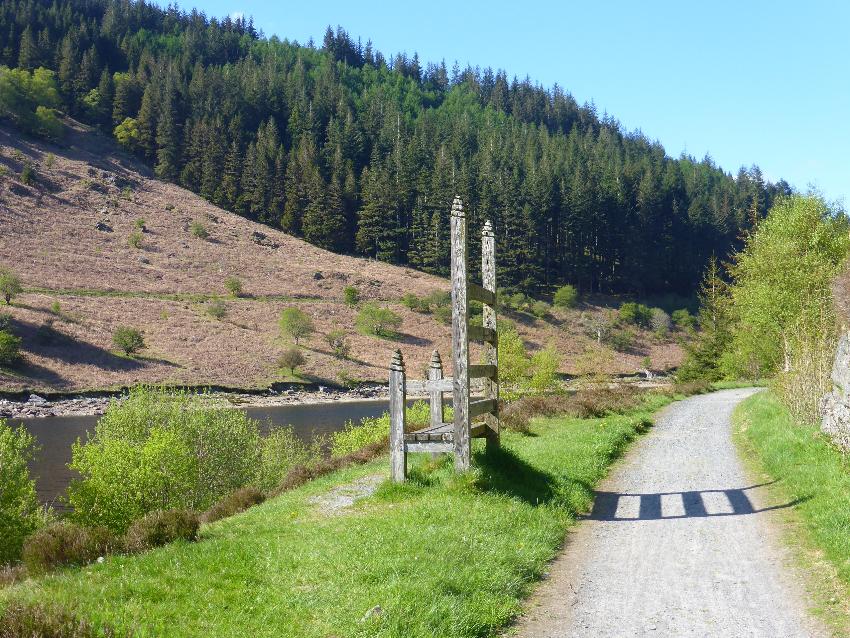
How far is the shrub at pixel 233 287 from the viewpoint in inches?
3625

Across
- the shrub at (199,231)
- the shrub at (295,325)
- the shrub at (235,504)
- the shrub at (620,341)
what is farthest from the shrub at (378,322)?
the shrub at (235,504)

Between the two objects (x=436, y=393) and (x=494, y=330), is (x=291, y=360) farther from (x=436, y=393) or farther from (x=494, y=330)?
(x=494, y=330)

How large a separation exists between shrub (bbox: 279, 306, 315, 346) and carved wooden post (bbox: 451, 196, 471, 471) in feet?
234

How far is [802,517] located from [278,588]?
7.27 m

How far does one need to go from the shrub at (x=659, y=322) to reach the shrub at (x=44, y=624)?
Result: 10269 centimetres

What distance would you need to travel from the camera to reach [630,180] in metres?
132

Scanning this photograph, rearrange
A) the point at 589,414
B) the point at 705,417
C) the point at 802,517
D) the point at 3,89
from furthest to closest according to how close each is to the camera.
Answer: the point at 3,89
the point at 705,417
the point at 589,414
the point at 802,517

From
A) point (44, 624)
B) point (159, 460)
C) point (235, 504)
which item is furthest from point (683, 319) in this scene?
point (44, 624)

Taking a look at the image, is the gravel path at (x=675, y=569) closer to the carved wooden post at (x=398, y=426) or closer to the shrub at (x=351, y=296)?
the carved wooden post at (x=398, y=426)

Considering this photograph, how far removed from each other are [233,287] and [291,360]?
22.0 meters

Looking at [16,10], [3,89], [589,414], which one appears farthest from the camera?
[16,10]

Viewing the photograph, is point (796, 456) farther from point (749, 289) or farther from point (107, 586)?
point (749, 289)

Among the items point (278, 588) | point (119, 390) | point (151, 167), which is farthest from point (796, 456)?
A: point (151, 167)

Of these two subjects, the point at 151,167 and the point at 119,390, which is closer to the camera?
the point at 119,390
